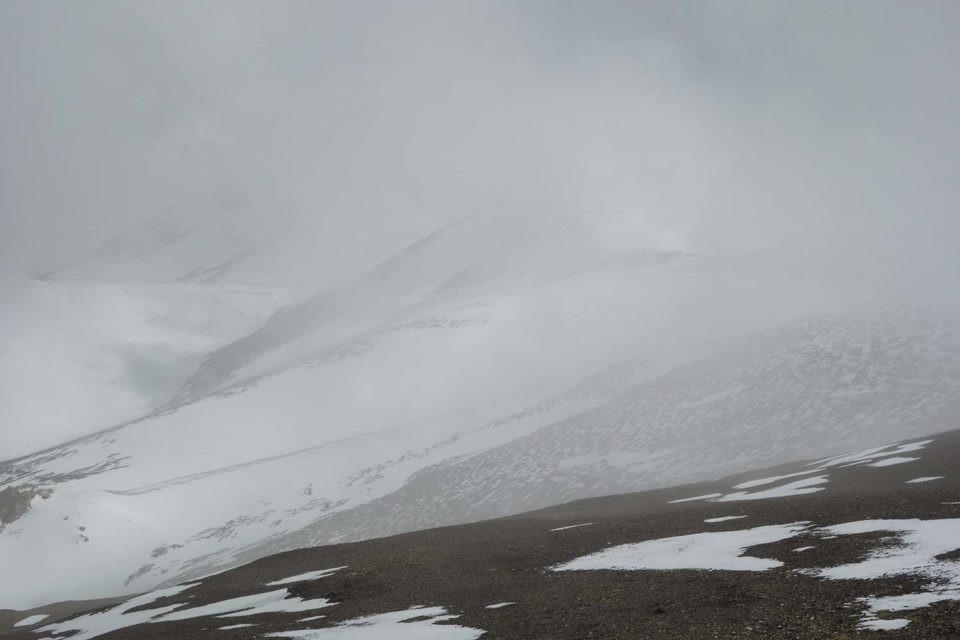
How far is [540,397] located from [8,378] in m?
131

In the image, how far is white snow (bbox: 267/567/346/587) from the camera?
100.0 ft

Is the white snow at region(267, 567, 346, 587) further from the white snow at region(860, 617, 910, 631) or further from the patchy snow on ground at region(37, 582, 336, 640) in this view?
the white snow at region(860, 617, 910, 631)

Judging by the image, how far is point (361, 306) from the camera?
653ft

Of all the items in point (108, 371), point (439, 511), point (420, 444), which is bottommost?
point (439, 511)

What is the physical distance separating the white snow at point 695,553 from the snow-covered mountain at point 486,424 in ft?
134

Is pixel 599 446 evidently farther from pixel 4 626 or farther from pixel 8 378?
pixel 8 378

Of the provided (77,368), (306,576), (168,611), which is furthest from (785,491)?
(77,368)

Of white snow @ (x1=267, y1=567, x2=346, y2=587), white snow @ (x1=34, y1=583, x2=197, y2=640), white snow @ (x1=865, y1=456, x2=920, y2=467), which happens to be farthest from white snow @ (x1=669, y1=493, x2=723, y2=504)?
white snow @ (x1=34, y1=583, x2=197, y2=640)

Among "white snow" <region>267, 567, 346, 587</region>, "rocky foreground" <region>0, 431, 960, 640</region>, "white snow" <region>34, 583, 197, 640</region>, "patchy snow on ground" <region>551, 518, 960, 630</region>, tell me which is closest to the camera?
"patchy snow on ground" <region>551, 518, 960, 630</region>

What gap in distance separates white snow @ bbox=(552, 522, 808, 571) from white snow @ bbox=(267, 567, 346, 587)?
11.5 m

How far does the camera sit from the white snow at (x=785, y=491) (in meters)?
34.9

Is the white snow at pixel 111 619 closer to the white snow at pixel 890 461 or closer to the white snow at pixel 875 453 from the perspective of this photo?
the white snow at pixel 890 461

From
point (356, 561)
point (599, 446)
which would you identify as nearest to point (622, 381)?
point (599, 446)

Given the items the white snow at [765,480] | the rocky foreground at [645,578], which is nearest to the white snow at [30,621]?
the rocky foreground at [645,578]
